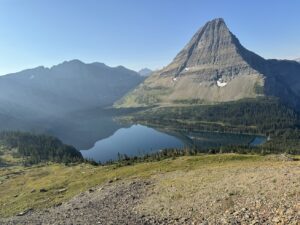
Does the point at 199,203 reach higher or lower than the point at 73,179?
higher

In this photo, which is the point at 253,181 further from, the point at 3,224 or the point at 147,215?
the point at 3,224

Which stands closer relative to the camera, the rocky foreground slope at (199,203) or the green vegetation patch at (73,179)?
the rocky foreground slope at (199,203)

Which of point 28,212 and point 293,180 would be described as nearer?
point 293,180

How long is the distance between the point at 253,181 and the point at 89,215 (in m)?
22.3

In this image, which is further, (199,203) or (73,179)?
(73,179)

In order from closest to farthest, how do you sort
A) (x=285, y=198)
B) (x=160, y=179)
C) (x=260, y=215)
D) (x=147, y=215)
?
(x=260, y=215), (x=285, y=198), (x=147, y=215), (x=160, y=179)

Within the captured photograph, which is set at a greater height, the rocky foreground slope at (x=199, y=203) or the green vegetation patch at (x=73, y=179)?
the rocky foreground slope at (x=199, y=203)

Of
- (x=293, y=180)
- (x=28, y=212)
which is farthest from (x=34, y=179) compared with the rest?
(x=293, y=180)

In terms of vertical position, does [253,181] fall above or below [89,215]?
above

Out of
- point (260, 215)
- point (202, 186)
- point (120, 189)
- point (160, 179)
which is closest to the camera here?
point (260, 215)

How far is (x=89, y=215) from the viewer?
4825 centimetres

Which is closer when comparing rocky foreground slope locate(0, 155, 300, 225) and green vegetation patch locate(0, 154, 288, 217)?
rocky foreground slope locate(0, 155, 300, 225)

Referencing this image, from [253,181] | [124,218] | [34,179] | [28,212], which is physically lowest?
[34,179]

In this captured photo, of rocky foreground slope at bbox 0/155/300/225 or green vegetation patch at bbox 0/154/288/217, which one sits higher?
rocky foreground slope at bbox 0/155/300/225
